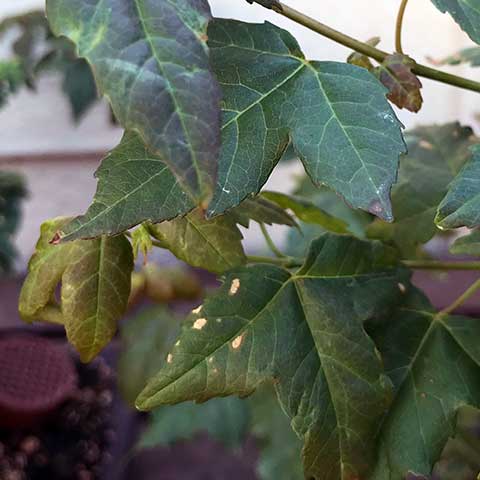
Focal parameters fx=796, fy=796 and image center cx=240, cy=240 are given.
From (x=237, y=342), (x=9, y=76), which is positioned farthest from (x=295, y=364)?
(x=9, y=76)

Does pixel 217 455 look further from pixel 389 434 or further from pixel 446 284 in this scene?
pixel 389 434

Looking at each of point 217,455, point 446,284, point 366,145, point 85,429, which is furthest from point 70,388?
point 366,145

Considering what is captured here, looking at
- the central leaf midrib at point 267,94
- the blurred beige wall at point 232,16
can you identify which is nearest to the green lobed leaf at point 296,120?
the central leaf midrib at point 267,94

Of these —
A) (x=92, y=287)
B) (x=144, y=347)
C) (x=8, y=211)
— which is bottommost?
(x=8, y=211)

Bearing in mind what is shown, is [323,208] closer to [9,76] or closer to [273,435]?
[273,435]

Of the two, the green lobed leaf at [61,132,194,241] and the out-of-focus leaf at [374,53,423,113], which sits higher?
the out-of-focus leaf at [374,53,423,113]

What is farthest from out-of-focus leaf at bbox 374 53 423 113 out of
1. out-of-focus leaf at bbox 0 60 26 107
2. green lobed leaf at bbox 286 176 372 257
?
out-of-focus leaf at bbox 0 60 26 107

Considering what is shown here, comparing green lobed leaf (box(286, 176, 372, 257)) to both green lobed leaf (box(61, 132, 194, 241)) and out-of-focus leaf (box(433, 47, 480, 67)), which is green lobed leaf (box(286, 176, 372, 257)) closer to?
out-of-focus leaf (box(433, 47, 480, 67))
